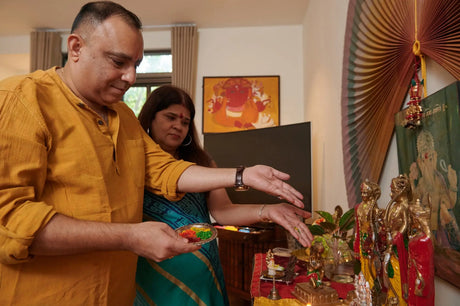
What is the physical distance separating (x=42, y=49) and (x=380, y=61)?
4.63 m

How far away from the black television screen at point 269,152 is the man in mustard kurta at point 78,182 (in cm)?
173

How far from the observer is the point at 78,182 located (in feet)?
3.12

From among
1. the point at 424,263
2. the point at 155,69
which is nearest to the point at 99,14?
the point at 424,263

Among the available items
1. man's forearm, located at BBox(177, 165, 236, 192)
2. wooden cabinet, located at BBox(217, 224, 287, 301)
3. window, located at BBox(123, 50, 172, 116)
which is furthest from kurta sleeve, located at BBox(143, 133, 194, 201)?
window, located at BBox(123, 50, 172, 116)

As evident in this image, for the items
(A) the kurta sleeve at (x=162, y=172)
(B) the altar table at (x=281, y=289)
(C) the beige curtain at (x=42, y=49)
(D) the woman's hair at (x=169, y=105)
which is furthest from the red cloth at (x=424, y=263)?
(C) the beige curtain at (x=42, y=49)

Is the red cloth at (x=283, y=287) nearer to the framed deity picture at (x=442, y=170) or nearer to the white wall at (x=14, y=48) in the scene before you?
the framed deity picture at (x=442, y=170)

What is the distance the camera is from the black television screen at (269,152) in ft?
9.41

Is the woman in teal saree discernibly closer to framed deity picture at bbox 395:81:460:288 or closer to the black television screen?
framed deity picture at bbox 395:81:460:288

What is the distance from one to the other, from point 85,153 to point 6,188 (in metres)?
0.23

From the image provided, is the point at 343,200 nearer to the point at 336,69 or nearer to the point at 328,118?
the point at 328,118

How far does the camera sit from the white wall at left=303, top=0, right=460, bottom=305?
89.1 inches

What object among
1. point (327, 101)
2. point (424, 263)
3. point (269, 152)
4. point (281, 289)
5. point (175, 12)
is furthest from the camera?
point (175, 12)

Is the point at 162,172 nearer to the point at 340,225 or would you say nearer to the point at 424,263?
the point at 340,225

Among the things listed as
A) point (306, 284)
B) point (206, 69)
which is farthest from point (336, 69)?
point (206, 69)
